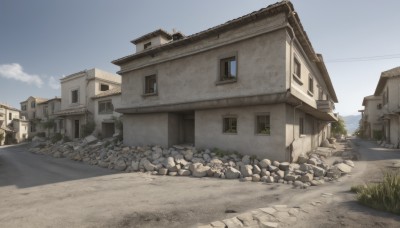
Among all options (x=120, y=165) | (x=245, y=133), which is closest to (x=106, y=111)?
(x=120, y=165)

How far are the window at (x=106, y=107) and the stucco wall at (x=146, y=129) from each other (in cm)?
683

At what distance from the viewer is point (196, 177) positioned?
31.4 ft

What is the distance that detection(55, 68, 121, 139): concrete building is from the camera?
946 inches

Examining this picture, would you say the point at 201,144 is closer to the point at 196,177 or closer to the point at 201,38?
the point at 196,177

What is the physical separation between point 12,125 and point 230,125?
158ft

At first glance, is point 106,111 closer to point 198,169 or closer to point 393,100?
point 198,169

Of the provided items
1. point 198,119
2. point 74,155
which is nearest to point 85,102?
point 74,155

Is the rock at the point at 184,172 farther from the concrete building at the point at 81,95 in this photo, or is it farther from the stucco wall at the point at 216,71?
the concrete building at the point at 81,95

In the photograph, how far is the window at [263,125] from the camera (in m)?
10.3

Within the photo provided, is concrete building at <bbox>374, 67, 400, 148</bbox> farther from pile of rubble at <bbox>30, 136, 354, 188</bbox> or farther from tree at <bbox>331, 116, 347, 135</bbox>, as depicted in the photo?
pile of rubble at <bbox>30, 136, 354, 188</bbox>

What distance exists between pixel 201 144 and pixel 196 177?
118 inches

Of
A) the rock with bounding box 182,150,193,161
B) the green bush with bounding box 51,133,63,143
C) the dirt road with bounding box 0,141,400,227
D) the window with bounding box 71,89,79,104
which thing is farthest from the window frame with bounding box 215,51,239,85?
the green bush with bounding box 51,133,63,143

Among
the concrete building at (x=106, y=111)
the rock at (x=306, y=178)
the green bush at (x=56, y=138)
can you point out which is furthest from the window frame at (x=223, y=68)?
the green bush at (x=56, y=138)

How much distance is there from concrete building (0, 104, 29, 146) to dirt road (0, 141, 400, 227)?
123 ft
